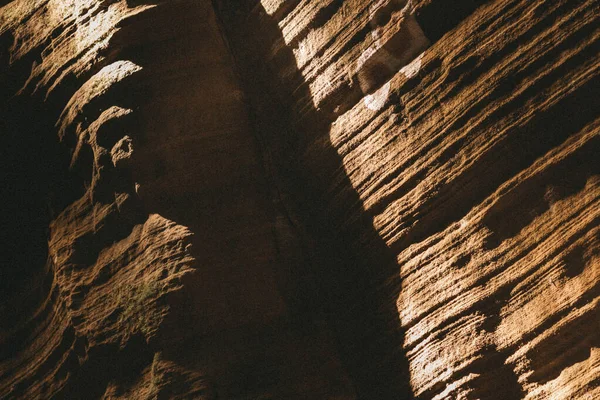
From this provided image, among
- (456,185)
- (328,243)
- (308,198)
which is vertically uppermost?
(308,198)

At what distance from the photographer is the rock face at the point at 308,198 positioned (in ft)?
11.5

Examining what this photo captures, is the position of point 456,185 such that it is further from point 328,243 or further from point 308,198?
point 308,198

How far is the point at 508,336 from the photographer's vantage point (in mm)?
3480

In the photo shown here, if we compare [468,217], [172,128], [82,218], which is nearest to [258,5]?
[172,128]

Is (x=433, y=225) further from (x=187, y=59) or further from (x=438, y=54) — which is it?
(x=187, y=59)

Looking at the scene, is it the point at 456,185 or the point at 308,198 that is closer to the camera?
the point at 456,185

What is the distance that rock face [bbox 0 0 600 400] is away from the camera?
11.5 ft

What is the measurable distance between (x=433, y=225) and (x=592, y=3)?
4.69 feet

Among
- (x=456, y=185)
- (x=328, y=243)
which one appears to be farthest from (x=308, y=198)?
(x=456, y=185)

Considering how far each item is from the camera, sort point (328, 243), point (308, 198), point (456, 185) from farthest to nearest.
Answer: point (308, 198)
point (328, 243)
point (456, 185)

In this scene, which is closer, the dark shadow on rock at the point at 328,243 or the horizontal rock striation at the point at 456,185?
the horizontal rock striation at the point at 456,185

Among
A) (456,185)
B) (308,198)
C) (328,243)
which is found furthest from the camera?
(308,198)

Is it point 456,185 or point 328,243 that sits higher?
point 328,243

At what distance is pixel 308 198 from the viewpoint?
4512 mm
